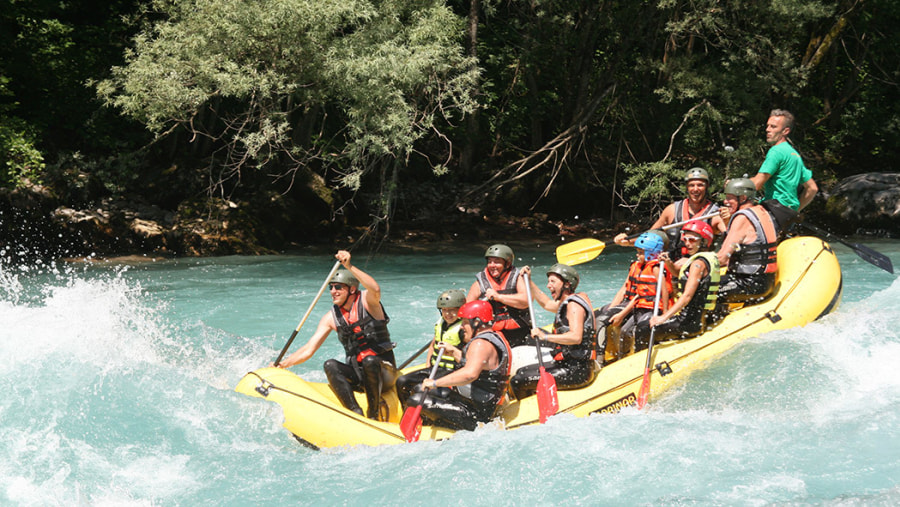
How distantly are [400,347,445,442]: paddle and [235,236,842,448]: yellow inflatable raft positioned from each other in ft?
0.17

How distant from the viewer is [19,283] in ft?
36.8

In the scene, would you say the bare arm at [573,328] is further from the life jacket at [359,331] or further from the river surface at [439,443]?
the life jacket at [359,331]

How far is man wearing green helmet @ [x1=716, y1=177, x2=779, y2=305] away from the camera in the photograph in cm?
624

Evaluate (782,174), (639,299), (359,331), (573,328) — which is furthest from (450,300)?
(782,174)

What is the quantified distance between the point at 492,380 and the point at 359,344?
1.04 meters

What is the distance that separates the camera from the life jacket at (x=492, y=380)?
5.22m

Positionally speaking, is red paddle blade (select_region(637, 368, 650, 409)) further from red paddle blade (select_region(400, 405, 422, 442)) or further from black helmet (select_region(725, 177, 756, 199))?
black helmet (select_region(725, 177, 756, 199))

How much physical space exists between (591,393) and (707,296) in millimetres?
1220

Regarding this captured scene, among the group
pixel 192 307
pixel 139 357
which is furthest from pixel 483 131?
pixel 139 357

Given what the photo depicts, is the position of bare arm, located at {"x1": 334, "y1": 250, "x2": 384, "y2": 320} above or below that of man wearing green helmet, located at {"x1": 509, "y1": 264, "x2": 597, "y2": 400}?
above

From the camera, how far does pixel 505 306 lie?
20.1 ft

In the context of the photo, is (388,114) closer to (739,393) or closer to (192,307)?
(192,307)

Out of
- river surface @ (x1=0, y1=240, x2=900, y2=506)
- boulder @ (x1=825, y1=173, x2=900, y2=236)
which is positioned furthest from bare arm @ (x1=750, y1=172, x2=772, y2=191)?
boulder @ (x1=825, y1=173, x2=900, y2=236)

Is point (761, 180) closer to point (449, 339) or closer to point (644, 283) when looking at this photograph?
point (644, 283)
